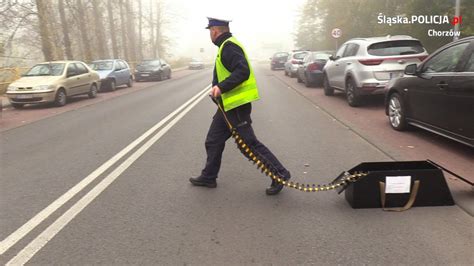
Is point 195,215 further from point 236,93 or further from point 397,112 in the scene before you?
point 397,112

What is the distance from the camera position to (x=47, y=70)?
15.3 meters

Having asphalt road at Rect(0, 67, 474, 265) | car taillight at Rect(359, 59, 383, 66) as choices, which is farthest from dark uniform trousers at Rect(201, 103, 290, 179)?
A: car taillight at Rect(359, 59, 383, 66)

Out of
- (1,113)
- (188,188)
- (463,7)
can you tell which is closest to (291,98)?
(463,7)

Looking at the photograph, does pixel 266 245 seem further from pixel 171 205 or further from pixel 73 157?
pixel 73 157

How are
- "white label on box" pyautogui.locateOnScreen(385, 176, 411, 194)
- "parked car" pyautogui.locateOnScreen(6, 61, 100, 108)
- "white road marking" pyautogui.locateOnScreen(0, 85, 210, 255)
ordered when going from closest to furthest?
1. "white road marking" pyautogui.locateOnScreen(0, 85, 210, 255)
2. "white label on box" pyautogui.locateOnScreen(385, 176, 411, 194)
3. "parked car" pyautogui.locateOnScreen(6, 61, 100, 108)

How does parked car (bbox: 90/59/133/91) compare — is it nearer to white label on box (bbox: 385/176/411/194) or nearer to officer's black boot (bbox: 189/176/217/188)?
officer's black boot (bbox: 189/176/217/188)

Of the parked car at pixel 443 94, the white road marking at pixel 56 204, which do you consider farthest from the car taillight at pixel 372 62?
the white road marking at pixel 56 204

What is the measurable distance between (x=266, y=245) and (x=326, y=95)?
1156cm

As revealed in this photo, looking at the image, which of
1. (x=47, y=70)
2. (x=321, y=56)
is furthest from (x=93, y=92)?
(x=321, y=56)

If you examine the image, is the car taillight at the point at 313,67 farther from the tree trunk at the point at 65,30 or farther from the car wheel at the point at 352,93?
the tree trunk at the point at 65,30

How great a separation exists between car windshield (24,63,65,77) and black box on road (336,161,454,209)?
Answer: 1325 cm

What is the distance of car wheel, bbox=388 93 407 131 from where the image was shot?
7.72 metres

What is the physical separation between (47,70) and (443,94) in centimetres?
1333

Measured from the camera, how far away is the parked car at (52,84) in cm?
1380
